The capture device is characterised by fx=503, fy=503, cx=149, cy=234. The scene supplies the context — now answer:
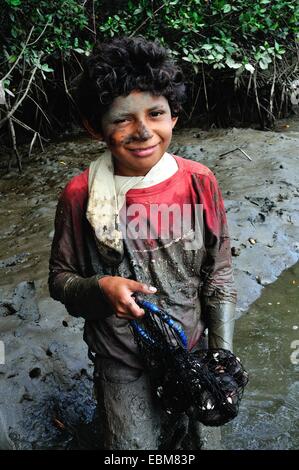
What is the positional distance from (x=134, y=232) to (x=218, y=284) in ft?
1.44

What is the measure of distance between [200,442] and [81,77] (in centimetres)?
157

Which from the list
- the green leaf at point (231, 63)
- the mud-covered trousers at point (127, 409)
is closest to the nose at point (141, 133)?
the mud-covered trousers at point (127, 409)

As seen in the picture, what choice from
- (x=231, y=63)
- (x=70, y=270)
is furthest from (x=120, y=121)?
(x=231, y=63)

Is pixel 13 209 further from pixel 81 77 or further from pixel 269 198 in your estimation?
pixel 81 77

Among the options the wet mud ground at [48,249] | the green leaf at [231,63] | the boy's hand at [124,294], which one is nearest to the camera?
the boy's hand at [124,294]

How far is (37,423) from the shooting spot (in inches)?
101

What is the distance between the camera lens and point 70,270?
1.99 meters

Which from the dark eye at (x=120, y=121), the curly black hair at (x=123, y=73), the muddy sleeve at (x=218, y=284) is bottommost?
the muddy sleeve at (x=218, y=284)

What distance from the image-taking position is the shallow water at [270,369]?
2.69 meters

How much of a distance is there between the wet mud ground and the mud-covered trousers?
51cm

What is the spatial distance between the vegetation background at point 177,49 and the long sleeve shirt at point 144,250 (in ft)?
12.4

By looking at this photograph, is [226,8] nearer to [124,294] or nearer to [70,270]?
[70,270]

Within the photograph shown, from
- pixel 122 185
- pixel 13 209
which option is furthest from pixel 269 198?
pixel 122 185

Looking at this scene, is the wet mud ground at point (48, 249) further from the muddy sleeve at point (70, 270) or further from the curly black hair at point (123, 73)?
the curly black hair at point (123, 73)
